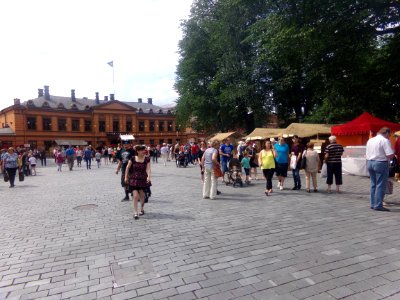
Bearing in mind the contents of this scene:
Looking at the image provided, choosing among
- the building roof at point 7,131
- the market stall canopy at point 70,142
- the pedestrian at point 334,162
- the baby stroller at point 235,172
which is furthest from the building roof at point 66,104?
the pedestrian at point 334,162

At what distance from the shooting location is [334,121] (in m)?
25.7

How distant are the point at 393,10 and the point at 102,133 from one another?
2146 inches

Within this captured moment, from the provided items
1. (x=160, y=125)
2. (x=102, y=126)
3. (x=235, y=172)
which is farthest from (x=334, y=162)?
(x=160, y=125)

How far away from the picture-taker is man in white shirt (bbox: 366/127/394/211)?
6781 mm

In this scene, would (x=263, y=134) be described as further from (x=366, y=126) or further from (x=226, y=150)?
(x=226, y=150)

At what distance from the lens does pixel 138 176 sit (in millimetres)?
6859

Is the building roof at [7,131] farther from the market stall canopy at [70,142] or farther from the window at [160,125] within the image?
the window at [160,125]

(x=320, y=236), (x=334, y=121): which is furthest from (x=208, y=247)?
(x=334, y=121)

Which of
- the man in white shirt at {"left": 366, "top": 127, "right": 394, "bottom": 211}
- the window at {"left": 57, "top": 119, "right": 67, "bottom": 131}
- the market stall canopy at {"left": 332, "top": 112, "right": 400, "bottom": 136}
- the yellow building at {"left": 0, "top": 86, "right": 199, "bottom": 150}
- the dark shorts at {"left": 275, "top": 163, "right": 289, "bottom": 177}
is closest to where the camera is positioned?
the man in white shirt at {"left": 366, "top": 127, "right": 394, "bottom": 211}

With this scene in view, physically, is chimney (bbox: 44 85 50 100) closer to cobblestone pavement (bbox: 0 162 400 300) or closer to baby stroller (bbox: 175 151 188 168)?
baby stroller (bbox: 175 151 188 168)

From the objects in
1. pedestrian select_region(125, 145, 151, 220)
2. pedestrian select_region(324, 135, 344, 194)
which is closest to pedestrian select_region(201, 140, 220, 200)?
pedestrian select_region(125, 145, 151, 220)

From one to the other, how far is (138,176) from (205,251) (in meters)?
2.86

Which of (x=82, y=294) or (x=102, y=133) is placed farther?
(x=102, y=133)

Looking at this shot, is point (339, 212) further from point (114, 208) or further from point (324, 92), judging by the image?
point (324, 92)
